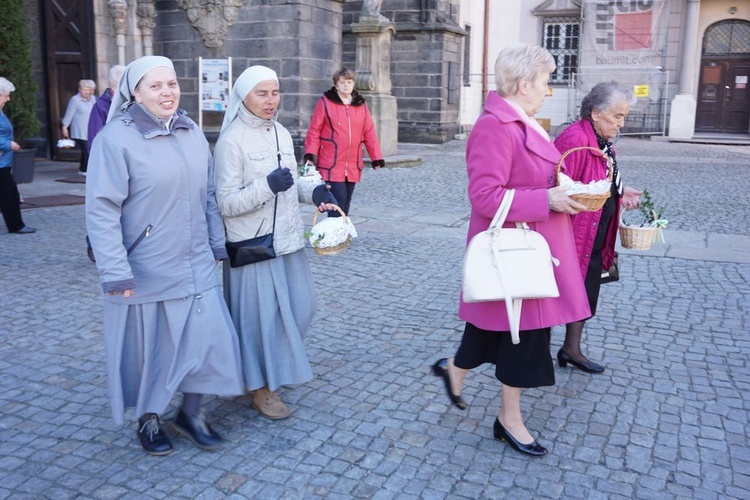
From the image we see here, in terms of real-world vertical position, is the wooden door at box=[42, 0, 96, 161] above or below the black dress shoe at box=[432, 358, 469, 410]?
above

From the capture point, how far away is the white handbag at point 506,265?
3.21 metres

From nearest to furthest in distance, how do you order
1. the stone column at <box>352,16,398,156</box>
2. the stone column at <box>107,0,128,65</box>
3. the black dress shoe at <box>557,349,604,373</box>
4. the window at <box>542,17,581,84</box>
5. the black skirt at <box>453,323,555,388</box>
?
1. the black skirt at <box>453,323,555,388</box>
2. the black dress shoe at <box>557,349,604,373</box>
3. the stone column at <box>107,0,128,65</box>
4. the stone column at <box>352,16,398,156</box>
5. the window at <box>542,17,581,84</box>

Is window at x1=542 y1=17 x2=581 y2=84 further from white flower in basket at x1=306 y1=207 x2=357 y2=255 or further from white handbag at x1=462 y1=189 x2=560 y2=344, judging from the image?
white handbag at x1=462 y1=189 x2=560 y2=344

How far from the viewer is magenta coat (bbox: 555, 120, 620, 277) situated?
13.6ft

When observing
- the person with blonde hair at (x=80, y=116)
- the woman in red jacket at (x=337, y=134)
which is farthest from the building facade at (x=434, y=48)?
the woman in red jacket at (x=337, y=134)

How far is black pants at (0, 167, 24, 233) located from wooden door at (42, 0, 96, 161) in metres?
7.57

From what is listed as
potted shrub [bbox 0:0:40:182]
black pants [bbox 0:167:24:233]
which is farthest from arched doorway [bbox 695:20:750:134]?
black pants [bbox 0:167:24:233]

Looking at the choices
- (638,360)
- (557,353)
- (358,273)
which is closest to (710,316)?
(638,360)

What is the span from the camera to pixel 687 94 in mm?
24422

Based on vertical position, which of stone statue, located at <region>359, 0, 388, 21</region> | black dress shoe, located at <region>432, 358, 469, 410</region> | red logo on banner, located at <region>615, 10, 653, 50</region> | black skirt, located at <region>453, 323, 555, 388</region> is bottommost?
black dress shoe, located at <region>432, 358, 469, 410</region>

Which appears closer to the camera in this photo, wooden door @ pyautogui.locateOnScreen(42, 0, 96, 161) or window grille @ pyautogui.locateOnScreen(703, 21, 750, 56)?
wooden door @ pyautogui.locateOnScreen(42, 0, 96, 161)

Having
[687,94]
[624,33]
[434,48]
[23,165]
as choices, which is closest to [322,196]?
[23,165]

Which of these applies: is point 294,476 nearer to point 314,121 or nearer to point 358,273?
point 358,273

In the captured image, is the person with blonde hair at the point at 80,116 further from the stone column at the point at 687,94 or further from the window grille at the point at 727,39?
the window grille at the point at 727,39
